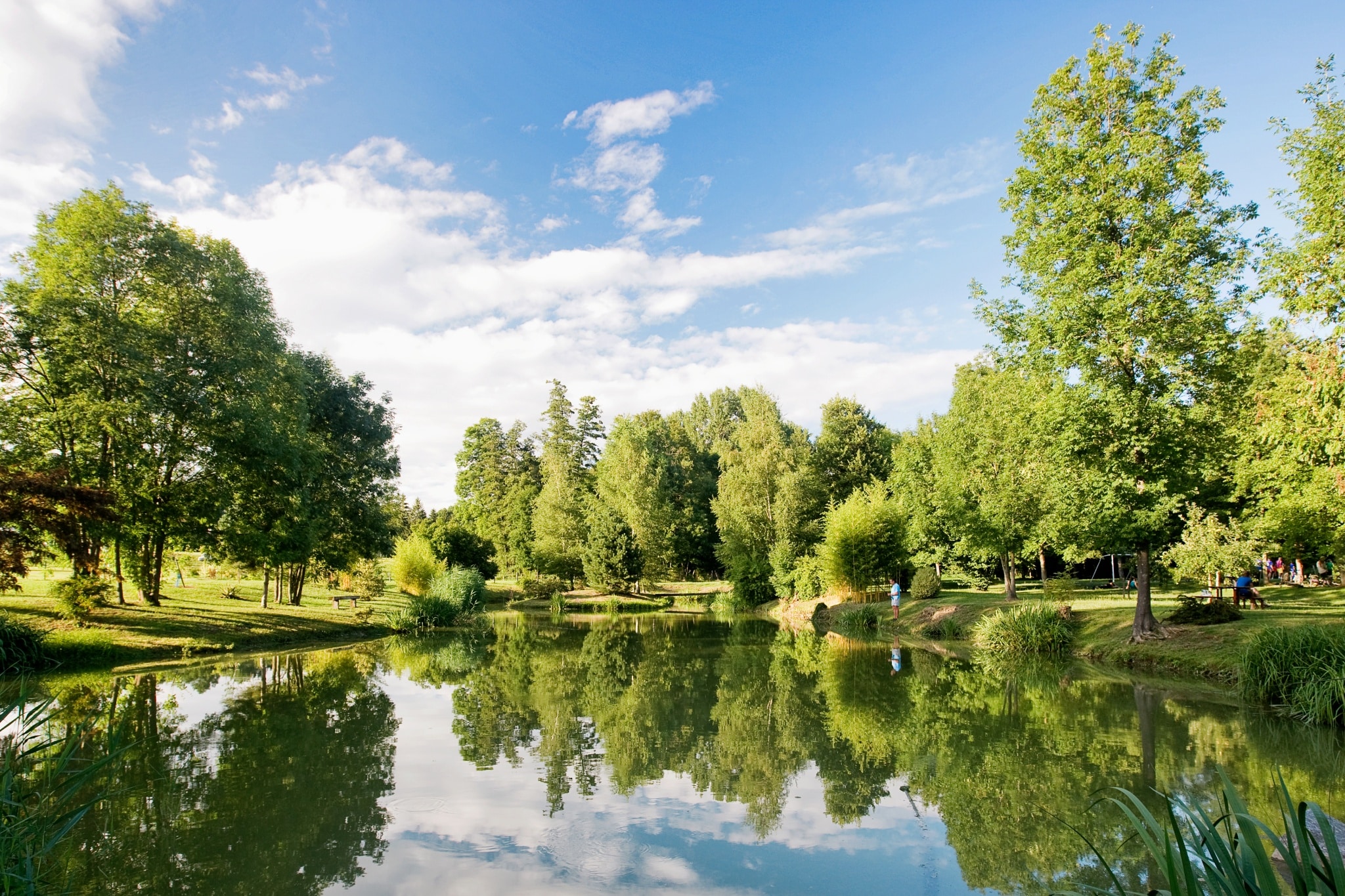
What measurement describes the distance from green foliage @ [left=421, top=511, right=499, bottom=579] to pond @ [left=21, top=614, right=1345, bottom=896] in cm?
3118

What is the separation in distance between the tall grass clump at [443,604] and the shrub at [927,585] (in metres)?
18.8

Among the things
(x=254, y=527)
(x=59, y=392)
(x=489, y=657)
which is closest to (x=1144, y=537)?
(x=489, y=657)

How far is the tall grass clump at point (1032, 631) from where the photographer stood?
18.1 meters

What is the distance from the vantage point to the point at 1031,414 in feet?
55.9

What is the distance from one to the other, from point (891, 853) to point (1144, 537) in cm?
1214

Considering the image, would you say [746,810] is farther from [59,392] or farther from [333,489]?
[333,489]

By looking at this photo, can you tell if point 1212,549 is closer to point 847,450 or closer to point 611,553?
point 847,450

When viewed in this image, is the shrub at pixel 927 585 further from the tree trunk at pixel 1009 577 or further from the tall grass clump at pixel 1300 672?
the tall grass clump at pixel 1300 672

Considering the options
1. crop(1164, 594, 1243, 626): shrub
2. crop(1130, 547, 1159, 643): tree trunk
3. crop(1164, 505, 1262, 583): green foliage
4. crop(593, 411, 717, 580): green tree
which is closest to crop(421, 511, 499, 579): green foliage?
crop(593, 411, 717, 580): green tree

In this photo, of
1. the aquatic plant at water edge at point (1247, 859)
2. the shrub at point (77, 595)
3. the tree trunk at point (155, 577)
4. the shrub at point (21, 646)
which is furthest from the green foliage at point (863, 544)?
the aquatic plant at water edge at point (1247, 859)

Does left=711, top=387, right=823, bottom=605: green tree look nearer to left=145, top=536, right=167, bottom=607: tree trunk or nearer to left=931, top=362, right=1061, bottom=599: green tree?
left=931, top=362, right=1061, bottom=599: green tree

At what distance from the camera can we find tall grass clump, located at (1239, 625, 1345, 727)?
31.9 ft

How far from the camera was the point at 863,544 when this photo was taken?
29.9m

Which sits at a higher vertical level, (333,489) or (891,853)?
(333,489)
